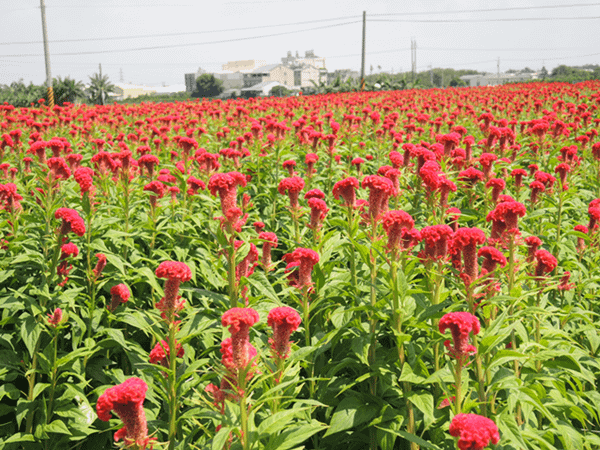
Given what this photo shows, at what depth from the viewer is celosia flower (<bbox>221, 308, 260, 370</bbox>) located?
191 cm

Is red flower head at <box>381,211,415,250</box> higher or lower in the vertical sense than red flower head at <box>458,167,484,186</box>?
lower

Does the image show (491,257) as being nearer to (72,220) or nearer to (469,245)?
(469,245)

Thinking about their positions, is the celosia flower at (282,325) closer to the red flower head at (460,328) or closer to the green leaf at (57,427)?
the red flower head at (460,328)

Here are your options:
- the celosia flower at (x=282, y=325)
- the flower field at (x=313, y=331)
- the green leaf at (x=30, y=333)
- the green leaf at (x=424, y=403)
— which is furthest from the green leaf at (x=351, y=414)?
the green leaf at (x=30, y=333)

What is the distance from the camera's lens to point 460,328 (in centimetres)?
207

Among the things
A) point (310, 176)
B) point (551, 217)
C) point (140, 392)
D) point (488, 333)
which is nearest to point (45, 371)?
point (140, 392)

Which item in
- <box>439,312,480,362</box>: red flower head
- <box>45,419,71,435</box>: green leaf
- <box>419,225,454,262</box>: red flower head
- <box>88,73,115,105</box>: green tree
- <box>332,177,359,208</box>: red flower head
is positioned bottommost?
<box>45,419,71,435</box>: green leaf

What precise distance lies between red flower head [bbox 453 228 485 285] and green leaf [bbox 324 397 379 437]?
1.01 meters

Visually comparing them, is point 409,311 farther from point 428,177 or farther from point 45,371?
point 45,371

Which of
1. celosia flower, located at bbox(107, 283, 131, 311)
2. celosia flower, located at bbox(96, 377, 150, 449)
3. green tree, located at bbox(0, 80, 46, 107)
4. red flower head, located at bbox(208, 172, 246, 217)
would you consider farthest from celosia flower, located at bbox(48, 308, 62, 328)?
green tree, located at bbox(0, 80, 46, 107)

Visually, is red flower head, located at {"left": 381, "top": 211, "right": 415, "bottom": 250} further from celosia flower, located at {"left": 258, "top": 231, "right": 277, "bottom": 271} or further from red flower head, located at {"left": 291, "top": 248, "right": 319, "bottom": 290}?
celosia flower, located at {"left": 258, "top": 231, "right": 277, "bottom": 271}

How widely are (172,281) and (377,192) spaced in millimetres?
1379

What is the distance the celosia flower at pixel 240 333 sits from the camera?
191 cm

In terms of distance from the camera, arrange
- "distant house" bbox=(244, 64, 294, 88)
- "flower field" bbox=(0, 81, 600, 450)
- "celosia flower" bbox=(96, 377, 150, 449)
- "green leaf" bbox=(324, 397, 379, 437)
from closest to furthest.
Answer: "celosia flower" bbox=(96, 377, 150, 449)
"flower field" bbox=(0, 81, 600, 450)
"green leaf" bbox=(324, 397, 379, 437)
"distant house" bbox=(244, 64, 294, 88)
